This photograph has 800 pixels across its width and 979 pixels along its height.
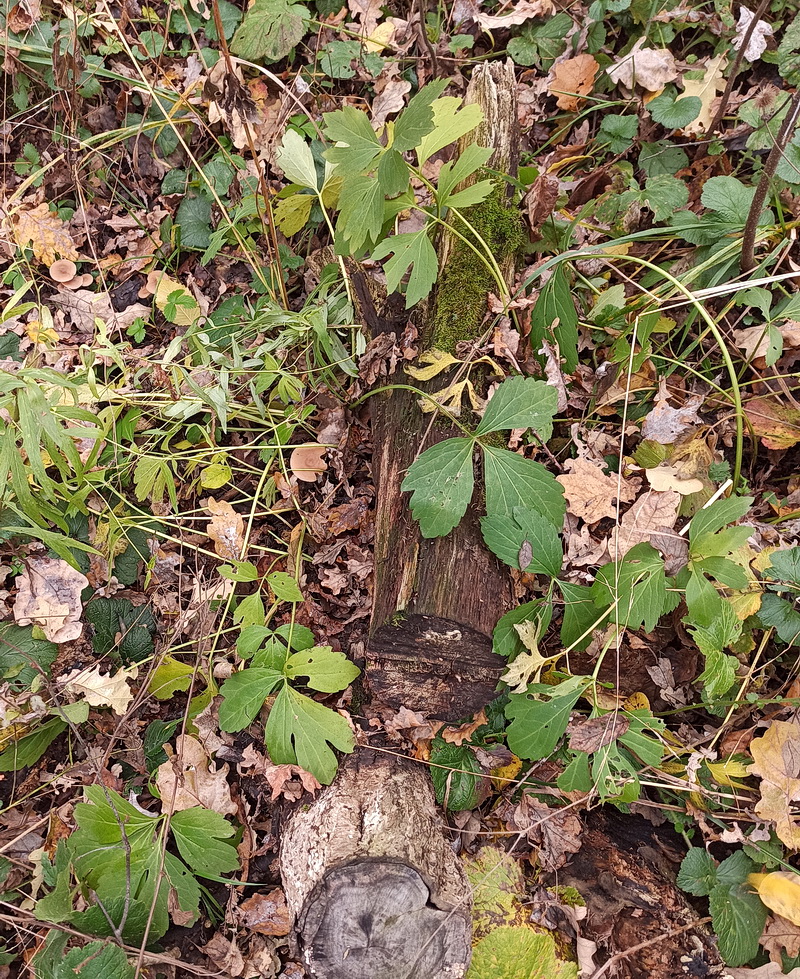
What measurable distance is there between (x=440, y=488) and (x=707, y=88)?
2139 millimetres

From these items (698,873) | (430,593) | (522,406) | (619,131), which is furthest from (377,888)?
(619,131)

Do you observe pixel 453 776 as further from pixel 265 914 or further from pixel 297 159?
pixel 297 159

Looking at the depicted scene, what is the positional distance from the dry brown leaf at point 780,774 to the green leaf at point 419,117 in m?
1.95

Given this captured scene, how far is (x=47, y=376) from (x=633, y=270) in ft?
6.80

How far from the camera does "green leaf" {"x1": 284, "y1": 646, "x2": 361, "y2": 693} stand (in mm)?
1919

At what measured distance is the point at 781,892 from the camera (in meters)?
1.61

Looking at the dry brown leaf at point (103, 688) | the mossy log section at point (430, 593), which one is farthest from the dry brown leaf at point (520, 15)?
the dry brown leaf at point (103, 688)

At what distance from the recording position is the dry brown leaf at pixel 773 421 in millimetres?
2039

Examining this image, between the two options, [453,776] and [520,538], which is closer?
[520,538]

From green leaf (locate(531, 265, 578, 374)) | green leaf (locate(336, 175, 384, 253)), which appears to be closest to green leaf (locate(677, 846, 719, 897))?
green leaf (locate(531, 265, 578, 374))

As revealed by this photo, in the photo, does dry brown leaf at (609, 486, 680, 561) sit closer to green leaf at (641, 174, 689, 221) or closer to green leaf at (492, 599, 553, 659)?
green leaf at (492, 599, 553, 659)

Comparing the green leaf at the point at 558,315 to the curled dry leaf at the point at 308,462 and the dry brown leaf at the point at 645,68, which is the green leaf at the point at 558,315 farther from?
the dry brown leaf at the point at 645,68

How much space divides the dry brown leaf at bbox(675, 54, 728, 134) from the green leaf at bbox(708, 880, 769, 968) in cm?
273

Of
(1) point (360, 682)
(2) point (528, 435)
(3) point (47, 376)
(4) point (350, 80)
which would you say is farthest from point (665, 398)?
(4) point (350, 80)
